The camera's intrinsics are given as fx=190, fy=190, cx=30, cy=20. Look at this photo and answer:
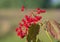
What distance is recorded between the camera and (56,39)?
2.98ft

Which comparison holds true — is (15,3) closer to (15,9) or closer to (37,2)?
(15,9)

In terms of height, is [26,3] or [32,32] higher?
[26,3]

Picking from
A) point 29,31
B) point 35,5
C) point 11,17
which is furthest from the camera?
point 11,17

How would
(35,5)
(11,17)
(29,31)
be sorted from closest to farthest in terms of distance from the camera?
(29,31), (35,5), (11,17)

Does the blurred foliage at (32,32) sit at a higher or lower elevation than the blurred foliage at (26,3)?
lower

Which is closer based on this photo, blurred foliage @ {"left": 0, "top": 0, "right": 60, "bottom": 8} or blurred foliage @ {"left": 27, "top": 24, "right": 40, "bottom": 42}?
blurred foliage @ {"left": 27, "top": 24, "right": 40, "bottom": 42}

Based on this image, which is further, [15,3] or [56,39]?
[15,3]

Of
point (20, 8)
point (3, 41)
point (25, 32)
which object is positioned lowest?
point (3, 41)

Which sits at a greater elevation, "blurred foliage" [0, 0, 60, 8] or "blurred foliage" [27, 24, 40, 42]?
"blurred foliage" [0, 0, 60, 8]

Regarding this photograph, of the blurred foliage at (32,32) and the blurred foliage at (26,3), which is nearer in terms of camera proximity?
the blurred foliage at (32,32)

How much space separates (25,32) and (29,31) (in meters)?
0.03

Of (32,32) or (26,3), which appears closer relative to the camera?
(32,32)

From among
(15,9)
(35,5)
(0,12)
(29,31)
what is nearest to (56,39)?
(29,31)

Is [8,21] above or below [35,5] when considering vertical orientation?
below
